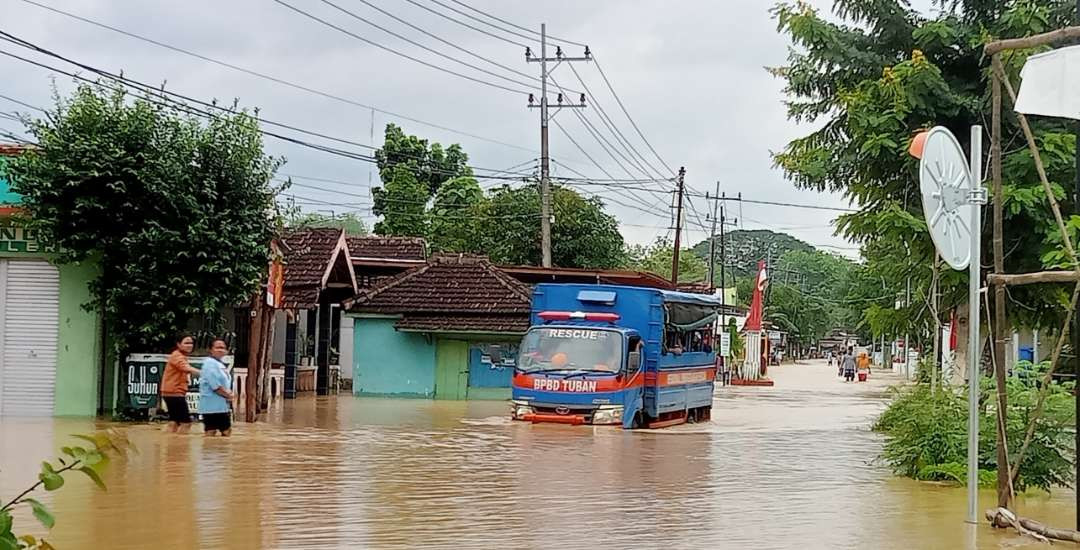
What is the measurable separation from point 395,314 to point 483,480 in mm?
19677

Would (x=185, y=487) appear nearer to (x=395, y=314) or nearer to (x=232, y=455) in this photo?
(x=232, y=455)

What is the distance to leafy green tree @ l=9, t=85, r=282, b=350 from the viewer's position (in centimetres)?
2030

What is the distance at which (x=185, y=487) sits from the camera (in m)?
13.2

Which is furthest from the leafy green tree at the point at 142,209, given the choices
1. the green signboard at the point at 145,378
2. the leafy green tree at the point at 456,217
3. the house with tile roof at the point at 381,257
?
the leafy green tree at the point at 456,217

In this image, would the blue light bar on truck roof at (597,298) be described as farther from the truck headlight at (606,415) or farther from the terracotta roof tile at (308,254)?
the terracotta roof tile at (308,254)

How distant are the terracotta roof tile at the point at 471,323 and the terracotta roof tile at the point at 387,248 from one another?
7.85 meters

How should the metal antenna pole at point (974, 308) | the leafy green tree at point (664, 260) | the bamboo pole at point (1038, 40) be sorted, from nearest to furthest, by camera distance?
the bamboo pole at point (1038, 40) → the metal antenna pole at point (974, 308) → the leafy green tree at point (664, 260)

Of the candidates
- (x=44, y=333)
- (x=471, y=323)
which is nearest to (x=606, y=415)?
(x=44, y=333)

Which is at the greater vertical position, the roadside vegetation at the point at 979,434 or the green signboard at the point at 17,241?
the green signboard at the point at 17,241

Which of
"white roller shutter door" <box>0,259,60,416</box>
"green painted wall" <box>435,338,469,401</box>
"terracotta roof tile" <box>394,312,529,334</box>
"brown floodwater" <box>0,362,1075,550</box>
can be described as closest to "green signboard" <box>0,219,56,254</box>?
"white roller shutter door" <box>0,259,60,416</box>

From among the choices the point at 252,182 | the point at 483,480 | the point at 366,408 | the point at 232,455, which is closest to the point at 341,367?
the point at 366,408

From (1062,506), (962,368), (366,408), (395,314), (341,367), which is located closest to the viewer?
(1062,506)

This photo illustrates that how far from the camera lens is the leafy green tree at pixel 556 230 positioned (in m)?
51.3

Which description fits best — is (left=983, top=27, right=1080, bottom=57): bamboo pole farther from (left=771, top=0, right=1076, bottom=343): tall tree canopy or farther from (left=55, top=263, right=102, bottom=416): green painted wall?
(left=55, top=263, right=102, bottom=416): green painted wall
